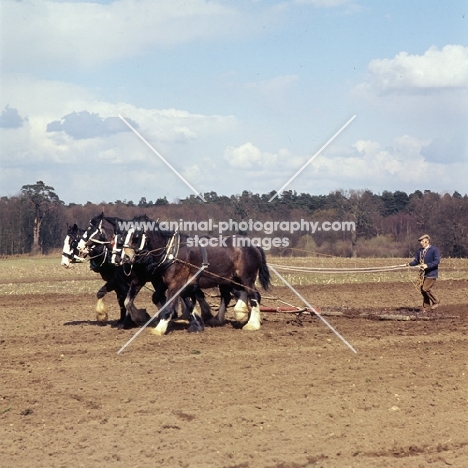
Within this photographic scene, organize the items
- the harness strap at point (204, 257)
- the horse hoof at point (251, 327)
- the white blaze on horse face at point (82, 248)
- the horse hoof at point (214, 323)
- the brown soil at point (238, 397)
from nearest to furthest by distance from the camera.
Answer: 1. the brown soil at point (238, 397)
2. the harness strap at point (204, 257)
3. the horse hoof at point (251, 327)
4. the white blaze on horse face at point (82, 248)
5. the horse hoof at point (214, 323)

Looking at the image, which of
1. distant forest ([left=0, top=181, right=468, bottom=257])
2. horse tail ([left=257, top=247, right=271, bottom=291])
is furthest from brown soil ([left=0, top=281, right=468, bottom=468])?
distant forest ([left=0, top=181, right=468, bottom=257])

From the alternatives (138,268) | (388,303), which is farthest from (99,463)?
(388,303)

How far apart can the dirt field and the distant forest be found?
804cm

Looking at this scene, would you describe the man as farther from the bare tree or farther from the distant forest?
the bare tree

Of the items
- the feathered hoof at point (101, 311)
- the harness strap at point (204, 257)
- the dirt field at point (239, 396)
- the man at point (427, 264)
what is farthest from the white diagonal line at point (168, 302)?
the man at point (427, 264)

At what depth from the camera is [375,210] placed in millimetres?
56094

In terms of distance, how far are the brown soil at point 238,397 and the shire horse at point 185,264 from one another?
54 cm

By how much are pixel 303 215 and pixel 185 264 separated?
24.4m

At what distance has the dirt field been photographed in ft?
24.3

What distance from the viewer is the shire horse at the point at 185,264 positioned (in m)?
14.0

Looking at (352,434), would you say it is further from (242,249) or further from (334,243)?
(334,243)

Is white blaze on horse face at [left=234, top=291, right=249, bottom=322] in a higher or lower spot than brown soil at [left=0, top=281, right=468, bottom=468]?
higher

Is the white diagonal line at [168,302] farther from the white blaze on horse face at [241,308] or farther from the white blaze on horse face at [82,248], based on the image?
the white blaze on horse face at [82,248]

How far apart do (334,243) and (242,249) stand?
2400 centimetres
